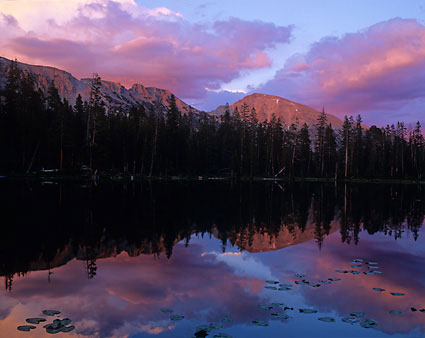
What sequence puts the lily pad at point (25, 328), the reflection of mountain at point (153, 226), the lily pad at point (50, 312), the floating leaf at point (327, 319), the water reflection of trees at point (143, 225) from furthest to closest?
the reflection of mountain at point (153, 226), the water reflection of trees at point (143, 225), the floating leaf at point (327, 319), the lily pad at point (50, 312), the lily pad at point (25, 328)

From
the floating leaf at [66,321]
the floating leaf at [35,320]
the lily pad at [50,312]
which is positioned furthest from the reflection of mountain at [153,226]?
the floating leaf at [66,321]

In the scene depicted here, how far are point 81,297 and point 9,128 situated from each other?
195 ft

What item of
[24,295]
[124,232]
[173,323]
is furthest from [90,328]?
[124,232]

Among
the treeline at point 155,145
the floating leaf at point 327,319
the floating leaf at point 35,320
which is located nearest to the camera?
the floating leaf at point 35,320

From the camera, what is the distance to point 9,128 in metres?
56.9

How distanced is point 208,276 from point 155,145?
6422cm

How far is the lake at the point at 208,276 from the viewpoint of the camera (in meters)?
6.84

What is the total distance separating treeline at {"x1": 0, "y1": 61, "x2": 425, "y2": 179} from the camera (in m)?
59.4

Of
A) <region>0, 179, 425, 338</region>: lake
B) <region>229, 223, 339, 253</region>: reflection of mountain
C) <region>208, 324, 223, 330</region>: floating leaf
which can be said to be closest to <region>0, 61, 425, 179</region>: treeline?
<region>0, 179, 425, 338</region>: lake

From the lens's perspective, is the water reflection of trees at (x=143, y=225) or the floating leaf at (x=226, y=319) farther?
the water reflection of trees at (x=143, y=225)

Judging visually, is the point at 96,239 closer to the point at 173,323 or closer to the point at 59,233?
the point at 59,233

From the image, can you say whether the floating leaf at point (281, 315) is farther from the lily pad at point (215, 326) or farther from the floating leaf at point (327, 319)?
the lily pad at point (215, 326)

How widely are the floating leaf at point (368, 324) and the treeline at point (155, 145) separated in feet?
184

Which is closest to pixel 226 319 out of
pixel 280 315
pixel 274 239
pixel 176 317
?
pixel 176 317
